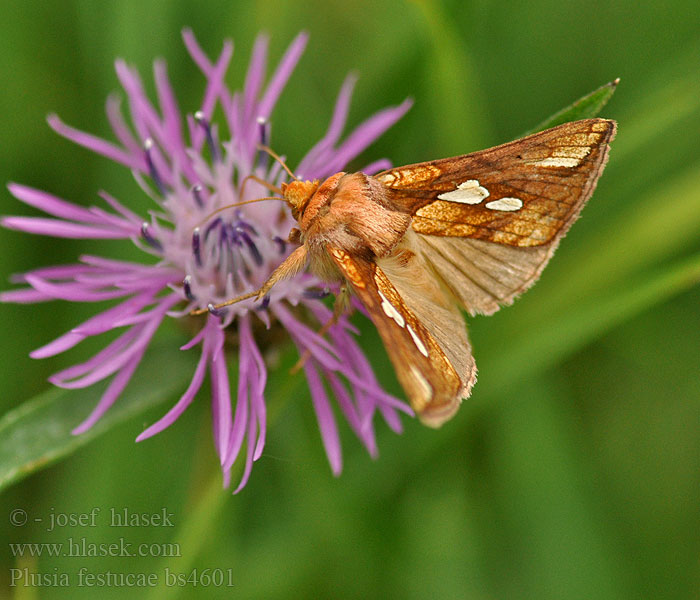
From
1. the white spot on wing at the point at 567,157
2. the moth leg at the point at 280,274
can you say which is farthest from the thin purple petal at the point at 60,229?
the white spot on wing at the point at 567,157

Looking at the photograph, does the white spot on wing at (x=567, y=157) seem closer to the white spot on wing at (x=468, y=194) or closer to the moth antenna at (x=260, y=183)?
the white spot on wing at (x=468, y=194)

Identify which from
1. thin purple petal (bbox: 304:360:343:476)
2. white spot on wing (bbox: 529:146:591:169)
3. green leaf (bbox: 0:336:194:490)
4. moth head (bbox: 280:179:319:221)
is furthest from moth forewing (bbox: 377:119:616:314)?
green leaf (bbox: 0:336:194:490)

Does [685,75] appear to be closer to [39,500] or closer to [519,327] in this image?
[519,327]

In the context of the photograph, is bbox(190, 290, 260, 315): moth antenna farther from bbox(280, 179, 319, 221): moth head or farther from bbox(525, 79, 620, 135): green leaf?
bbox(525, 79, 620, 135): green leaf

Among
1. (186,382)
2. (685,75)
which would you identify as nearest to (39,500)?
(186,382)

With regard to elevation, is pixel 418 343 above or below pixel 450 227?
below

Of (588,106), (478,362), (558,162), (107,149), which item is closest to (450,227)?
(558,162)

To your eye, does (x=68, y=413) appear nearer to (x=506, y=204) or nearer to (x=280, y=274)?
(x=280, y=274)
